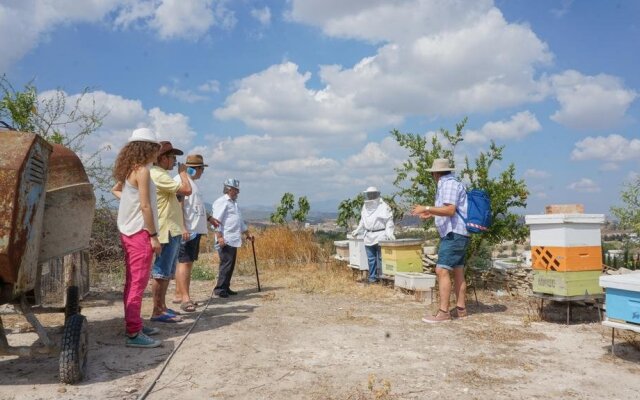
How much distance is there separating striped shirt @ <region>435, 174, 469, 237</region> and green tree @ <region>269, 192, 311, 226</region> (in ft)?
44.9

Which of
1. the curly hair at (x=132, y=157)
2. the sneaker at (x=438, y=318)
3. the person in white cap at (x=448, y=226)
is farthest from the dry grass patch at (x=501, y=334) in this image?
the curly hair at (x=132, y=157)

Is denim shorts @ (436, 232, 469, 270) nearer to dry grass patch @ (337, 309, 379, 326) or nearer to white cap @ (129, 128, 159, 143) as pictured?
dry grass patch @ (337, 309, 379, 326)

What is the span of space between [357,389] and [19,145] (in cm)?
347

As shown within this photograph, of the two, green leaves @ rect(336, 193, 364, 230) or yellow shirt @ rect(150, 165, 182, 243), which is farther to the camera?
green leaves @ rect(336, 193, 364, 230)

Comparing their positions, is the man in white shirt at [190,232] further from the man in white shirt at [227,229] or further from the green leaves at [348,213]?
the green leaves at [348,213]

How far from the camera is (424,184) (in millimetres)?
10070

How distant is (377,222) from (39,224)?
24.1 ft

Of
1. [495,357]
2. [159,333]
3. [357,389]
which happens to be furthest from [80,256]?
[495,357]

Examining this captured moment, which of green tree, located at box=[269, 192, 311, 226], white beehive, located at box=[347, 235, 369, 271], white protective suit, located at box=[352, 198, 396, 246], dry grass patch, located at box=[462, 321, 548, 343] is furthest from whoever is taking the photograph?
green tree, located at box=[269, 192, 311, 226]

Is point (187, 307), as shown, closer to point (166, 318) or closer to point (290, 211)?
point (166, 318)

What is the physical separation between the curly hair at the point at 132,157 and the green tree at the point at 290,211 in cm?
1522

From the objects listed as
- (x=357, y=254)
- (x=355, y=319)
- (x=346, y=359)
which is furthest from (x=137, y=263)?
(x=357, y=254)

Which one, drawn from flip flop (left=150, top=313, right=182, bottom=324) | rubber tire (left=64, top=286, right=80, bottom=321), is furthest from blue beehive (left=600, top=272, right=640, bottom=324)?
rubber tire (left=64, top=286, right=80, bottom=321)

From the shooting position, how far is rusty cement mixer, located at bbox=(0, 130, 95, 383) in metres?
3.93
